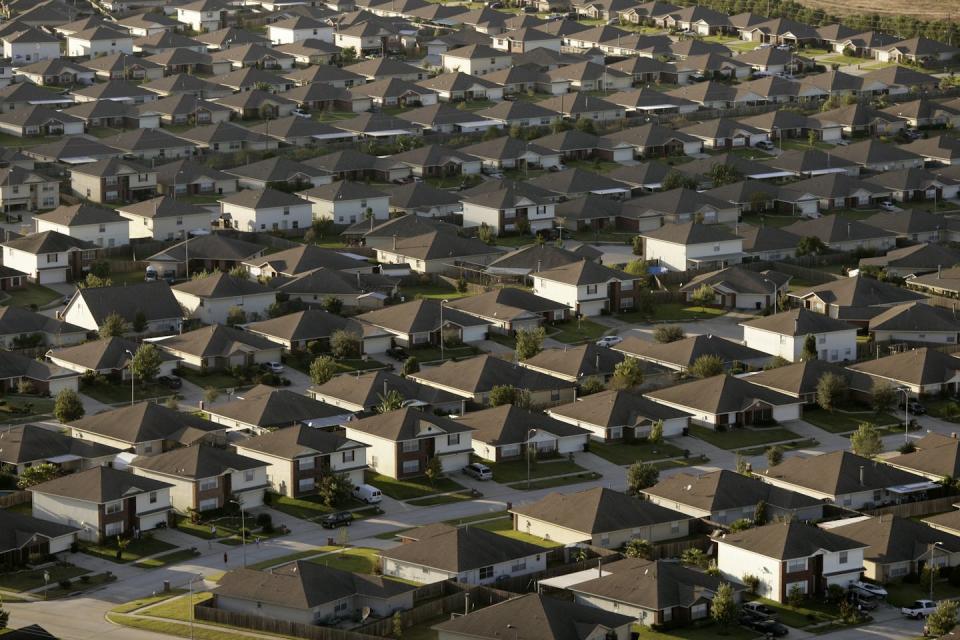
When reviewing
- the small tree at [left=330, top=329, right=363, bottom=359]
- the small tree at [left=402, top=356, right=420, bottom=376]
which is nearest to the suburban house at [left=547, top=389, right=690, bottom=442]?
the small tree at [left=402, top=356, right=420, bottom=376]

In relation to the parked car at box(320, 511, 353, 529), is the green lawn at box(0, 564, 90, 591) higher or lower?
lower

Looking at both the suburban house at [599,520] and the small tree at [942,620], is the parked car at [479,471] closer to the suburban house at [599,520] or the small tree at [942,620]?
the suburban house at [599,520]

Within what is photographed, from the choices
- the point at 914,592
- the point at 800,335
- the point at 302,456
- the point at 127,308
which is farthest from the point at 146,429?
the point at 800,335

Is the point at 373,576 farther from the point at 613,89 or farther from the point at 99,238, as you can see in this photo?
the point at 613,89

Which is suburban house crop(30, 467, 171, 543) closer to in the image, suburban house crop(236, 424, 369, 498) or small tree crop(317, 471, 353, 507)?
suburban house crop(236, 424, 369, 498)

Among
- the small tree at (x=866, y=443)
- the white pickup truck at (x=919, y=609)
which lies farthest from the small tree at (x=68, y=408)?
the white pickup truck at (x=919, y=609)

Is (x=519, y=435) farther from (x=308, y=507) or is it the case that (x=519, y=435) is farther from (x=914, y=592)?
(x=914, y=592)

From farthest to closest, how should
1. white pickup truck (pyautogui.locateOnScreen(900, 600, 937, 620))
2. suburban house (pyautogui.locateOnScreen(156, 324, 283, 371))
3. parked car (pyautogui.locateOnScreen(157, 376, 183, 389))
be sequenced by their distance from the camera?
suburban house (pyautogui.locateOnScreen(156, 324, 283, 371)) < parked car (pyautogui.locateOnScreen(157, 376, 183, 389)) < white pickup truck (pyautogui.locateOnScreen(900, 600, 937, 620))
